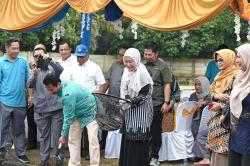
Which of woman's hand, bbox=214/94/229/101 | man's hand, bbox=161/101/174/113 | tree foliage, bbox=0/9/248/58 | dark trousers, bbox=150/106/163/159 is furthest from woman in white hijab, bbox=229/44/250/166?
tree foliage, bbox=0/9/248/58

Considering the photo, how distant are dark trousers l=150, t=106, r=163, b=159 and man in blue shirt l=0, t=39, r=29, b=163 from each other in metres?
2.04

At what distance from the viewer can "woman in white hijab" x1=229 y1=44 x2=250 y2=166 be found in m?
4.65

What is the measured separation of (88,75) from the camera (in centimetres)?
747

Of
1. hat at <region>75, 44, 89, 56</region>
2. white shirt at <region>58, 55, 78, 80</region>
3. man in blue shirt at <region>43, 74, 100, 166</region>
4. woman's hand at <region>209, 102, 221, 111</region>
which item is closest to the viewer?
woman's hand at <region>209, 102, 221, 111</region>

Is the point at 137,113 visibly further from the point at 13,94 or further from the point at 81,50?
the point at 13,94

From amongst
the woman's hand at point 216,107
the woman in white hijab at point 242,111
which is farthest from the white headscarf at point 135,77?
the woman in white hijab at point 242,111

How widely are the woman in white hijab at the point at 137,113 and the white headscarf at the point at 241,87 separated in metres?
1.69

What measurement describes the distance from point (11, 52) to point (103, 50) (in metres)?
21.4

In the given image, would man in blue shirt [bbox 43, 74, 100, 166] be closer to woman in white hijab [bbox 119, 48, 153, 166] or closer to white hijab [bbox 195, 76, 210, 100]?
woman in white hijab [bbox 119, 48, 153, 166]

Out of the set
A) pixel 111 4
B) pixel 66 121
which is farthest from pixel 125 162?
pixel 111 4

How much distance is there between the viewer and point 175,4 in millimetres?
6703

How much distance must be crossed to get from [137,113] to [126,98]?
10.2 inches

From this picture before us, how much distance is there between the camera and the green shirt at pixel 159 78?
23.8ft

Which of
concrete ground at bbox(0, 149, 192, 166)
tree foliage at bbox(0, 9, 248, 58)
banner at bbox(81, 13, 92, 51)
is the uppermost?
tree foliage at bbox(0, 9, 248, 58)
